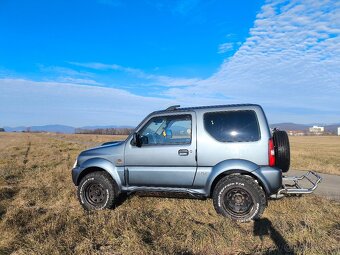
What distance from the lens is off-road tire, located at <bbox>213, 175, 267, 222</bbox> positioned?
5965mm

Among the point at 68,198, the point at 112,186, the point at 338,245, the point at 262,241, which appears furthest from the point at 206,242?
the point at 68,198

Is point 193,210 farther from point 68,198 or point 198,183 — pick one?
point 68,198

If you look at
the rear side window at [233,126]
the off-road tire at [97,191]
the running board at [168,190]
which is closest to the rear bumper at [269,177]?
the rear side window at [233,126]

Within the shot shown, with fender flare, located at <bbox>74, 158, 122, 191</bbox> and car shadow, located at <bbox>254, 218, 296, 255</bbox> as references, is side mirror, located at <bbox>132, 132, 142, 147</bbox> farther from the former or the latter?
car shadow, located at <bbox>254, 218, 296, 255</bbox>

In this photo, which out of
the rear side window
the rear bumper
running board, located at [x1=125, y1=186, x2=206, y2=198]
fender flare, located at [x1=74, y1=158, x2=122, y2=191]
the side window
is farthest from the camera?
fender flare, located at [x1=74, y1=158, x2=122, y2=191]

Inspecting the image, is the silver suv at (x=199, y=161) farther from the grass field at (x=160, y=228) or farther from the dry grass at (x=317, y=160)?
the dry grass at (x=317, y=160)

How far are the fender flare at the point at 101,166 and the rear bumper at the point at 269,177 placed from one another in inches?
102

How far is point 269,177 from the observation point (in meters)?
5.96

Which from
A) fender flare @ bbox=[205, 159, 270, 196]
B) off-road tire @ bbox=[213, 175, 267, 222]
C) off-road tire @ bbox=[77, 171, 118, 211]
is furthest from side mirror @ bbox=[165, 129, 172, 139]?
off-road tire @ bbox=[77, 171, 118, 211]

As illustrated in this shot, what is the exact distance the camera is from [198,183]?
634cm

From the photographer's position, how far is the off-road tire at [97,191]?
22.5 ft

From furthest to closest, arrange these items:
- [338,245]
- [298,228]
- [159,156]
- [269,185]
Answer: [159,156], [269,185], [298,228], [338,245]

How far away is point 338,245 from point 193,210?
102 inches

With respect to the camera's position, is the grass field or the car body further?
the car body
